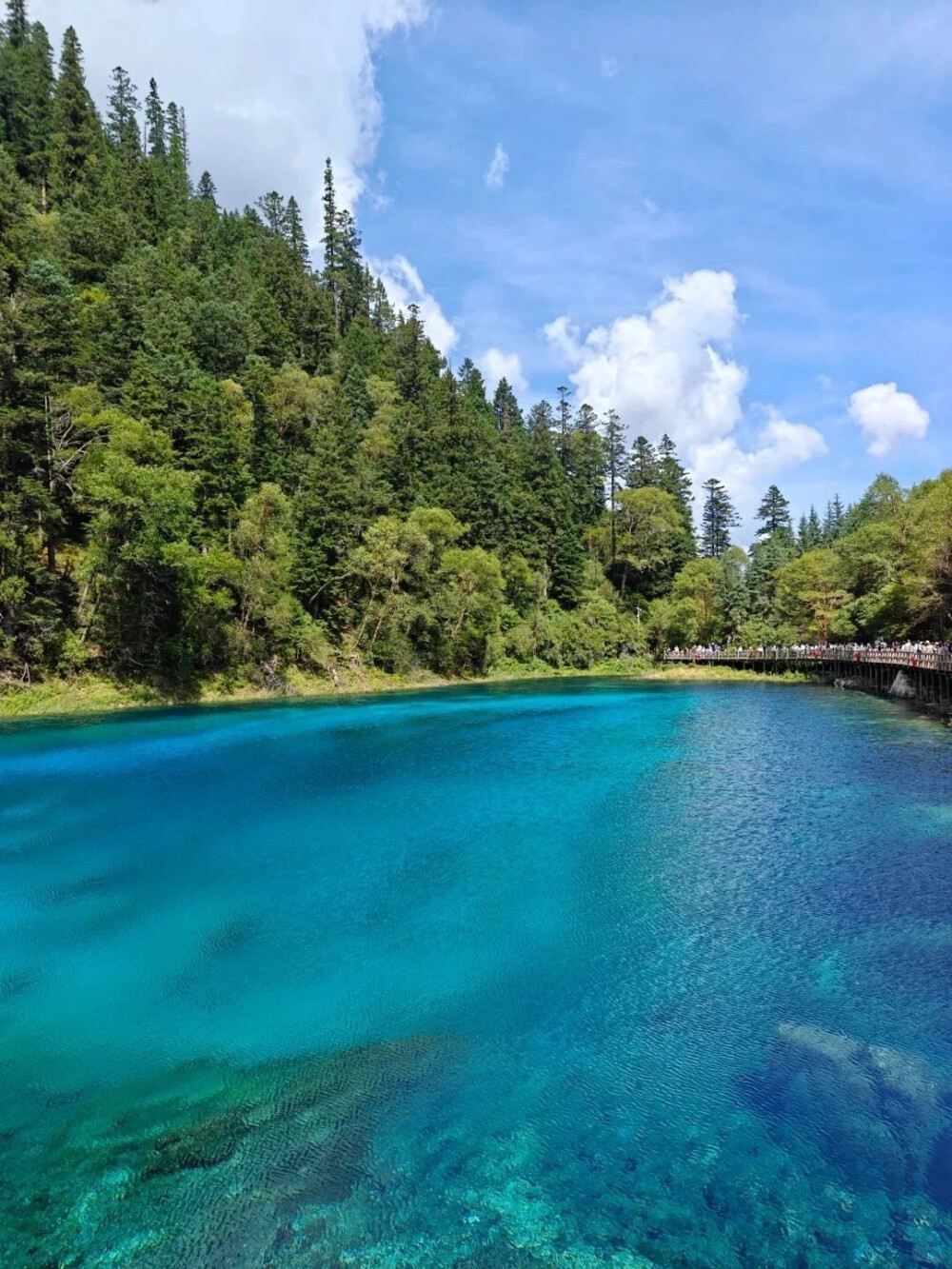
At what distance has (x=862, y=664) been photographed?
202 ft

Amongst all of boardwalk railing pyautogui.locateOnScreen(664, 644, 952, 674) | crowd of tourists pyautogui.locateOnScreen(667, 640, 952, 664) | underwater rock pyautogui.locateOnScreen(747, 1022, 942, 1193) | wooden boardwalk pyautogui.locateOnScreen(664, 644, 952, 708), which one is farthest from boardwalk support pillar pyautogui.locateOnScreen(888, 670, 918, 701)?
underwater rock pyautogui.locateOnScreen(747, 1022, 942, 1193)

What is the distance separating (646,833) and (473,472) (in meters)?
62.0

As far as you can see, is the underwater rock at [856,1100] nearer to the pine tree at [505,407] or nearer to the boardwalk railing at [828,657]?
the boardwalk railing at [828,657]

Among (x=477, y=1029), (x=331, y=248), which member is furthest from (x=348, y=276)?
(x=477, y=1029)

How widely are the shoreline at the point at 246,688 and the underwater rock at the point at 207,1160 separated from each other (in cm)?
3473

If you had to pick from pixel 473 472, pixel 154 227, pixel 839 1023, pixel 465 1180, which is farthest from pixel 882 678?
pixel 154 227

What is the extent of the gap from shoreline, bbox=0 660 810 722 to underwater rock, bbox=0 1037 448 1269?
34.7m

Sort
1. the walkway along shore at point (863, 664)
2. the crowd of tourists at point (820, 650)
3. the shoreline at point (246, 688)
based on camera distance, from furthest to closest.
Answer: the crowd of tourists at point (820, 650) → the walkway along shore at point (863, 664) → the shoreline at point (246, 688)

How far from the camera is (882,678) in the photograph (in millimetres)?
57031

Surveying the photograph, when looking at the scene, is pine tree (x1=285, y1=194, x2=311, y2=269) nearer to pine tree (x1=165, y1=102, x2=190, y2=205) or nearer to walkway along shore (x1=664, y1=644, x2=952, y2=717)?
pine tree (x1=165, y1=102, x2=190, y2=205)

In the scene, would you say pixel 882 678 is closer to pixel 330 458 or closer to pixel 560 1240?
pixel 330 458

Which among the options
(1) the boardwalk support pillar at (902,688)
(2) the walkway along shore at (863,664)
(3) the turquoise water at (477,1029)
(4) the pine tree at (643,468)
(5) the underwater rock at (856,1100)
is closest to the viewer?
(3) the turquoise water at (477,1029)

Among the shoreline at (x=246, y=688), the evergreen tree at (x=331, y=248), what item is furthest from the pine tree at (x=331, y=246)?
the shoreline at (x=246, y=688)

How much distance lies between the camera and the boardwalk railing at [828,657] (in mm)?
45844
